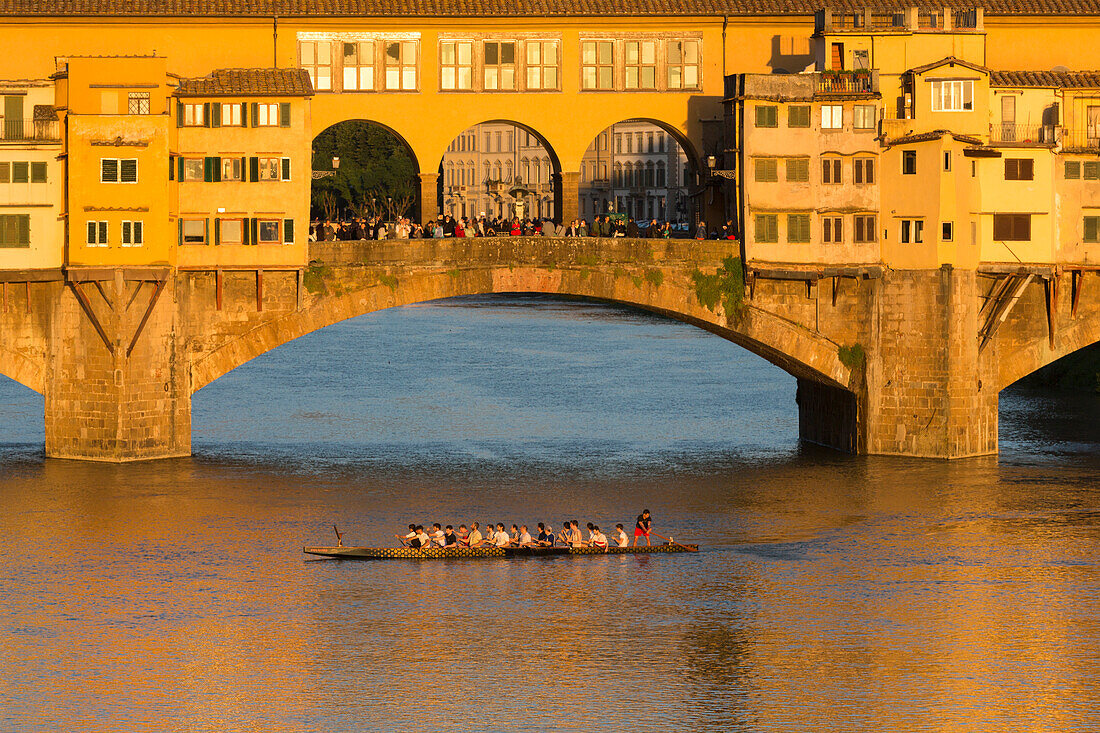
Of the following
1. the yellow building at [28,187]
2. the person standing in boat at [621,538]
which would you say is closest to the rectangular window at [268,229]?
the yellow building at [28,187]

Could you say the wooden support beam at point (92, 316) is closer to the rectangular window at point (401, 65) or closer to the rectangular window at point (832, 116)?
the rectangular window at point (401, 65)

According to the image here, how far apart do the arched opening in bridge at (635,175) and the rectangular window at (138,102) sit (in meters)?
96.7

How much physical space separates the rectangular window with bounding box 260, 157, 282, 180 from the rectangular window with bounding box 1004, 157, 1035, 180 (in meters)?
27.7

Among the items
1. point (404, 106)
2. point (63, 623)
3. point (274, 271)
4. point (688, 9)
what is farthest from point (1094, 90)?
point (63, 623)

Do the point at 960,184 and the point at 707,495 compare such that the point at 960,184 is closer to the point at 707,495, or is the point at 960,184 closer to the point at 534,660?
the point at 707,495

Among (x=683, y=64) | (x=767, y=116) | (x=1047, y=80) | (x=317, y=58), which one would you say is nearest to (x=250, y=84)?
(x=317, y=58)

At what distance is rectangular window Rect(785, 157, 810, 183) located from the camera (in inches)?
2756

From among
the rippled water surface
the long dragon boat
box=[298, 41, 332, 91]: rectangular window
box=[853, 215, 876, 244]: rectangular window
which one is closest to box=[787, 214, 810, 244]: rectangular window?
box=[853, 215, 876, 244]: rectangular window

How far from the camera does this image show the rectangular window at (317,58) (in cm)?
7056

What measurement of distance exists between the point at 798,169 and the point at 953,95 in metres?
6.43

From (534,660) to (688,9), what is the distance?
33.8 m

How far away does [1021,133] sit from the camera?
71.1 meters

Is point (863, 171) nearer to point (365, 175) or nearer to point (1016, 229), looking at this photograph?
point (1016, 229)

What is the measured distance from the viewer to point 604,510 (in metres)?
63.1
